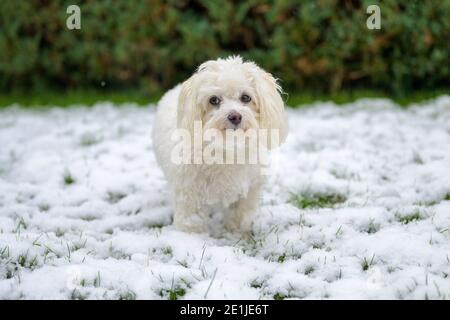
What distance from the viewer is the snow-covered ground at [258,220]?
7.61 ft

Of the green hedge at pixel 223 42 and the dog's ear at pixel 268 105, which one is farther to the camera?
the green hedge at pixel 223 42

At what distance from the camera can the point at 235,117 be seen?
2688mm

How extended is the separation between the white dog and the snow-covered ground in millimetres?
188

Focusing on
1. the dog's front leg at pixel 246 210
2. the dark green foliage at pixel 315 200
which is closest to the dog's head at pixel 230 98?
the dog's front leg at pixel 246 210

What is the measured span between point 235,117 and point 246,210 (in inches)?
27.6

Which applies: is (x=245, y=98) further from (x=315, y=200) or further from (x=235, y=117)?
(x=315, y=200)

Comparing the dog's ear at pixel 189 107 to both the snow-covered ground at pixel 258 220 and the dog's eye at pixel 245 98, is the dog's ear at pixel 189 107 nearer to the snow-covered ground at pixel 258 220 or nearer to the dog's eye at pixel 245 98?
the dog's eye at pixel 245 98

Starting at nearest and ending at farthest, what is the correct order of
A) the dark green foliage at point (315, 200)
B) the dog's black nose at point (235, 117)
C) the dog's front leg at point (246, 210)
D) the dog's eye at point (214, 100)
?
the dog's black nose at point (235, 117) < the dog's eye at point (214, 100) < the dog's front leg at point (246, 210) < the dark green foliage at point (315, 200)

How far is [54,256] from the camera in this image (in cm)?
262

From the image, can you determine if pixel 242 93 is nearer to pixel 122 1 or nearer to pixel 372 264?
pixel 372 264

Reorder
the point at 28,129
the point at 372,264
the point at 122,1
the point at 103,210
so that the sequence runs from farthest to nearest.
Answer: the point at 122,1, the point at 28,129, the point at 103,210, the point at 372,264

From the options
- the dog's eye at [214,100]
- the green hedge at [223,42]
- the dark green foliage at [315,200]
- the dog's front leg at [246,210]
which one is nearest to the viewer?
the dog's eye at [214,100]
